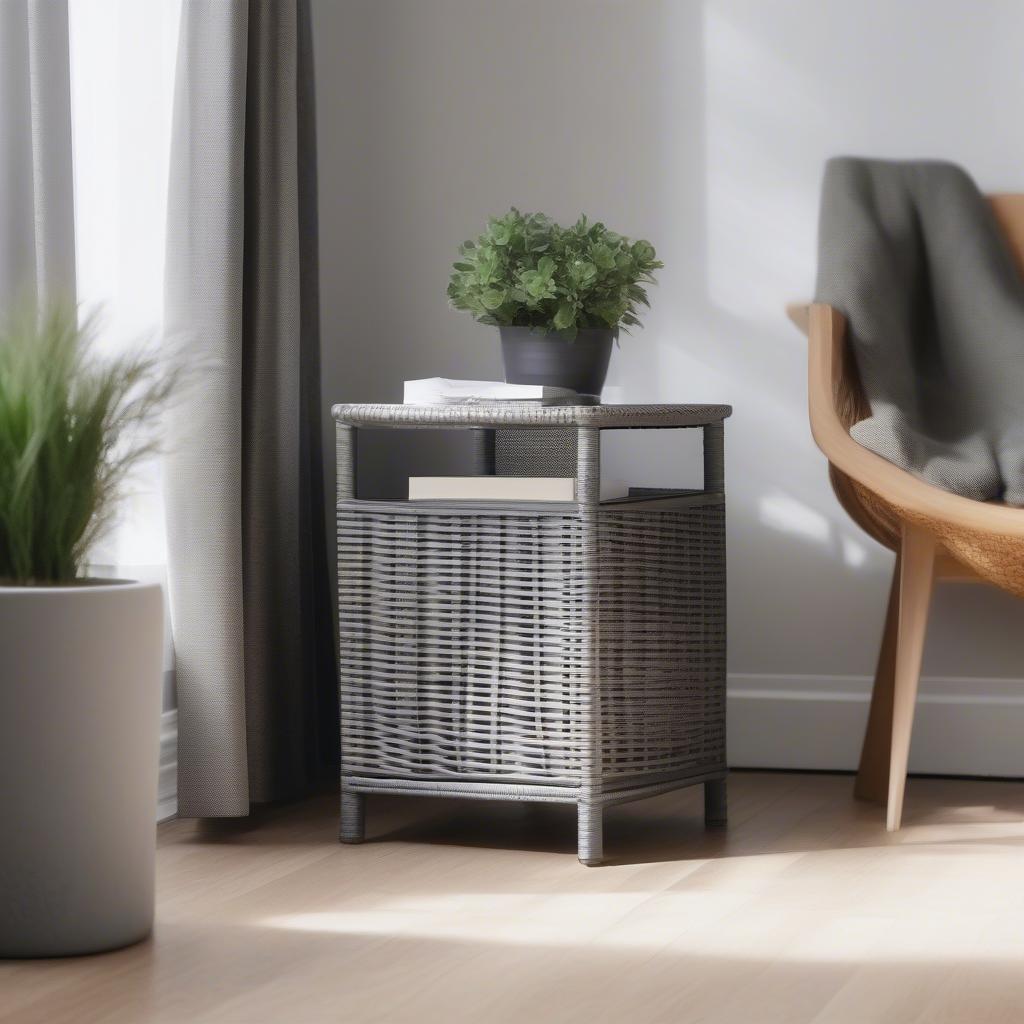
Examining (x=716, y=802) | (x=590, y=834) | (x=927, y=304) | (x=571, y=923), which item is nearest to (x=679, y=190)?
(x=927, y=304)

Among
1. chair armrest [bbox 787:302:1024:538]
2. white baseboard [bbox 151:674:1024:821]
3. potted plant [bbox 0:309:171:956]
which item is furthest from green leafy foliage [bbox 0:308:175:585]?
white baseboard [bbox 151:674:1024:821]

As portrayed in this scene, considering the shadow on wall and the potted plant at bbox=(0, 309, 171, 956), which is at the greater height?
the shadow on wall

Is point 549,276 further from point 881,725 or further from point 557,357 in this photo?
point 881,725

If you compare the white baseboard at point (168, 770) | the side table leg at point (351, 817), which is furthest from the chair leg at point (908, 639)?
the white baseboard at point (168, 770)

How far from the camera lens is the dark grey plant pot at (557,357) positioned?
1.97 m

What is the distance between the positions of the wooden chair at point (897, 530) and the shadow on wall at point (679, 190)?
208mm

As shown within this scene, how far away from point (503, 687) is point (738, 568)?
2.30 ft

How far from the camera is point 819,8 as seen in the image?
241 centimetres

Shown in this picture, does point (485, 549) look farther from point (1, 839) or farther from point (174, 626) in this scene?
point (1, 839)

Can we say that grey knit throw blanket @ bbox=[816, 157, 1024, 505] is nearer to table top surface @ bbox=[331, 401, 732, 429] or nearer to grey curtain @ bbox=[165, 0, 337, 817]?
table top surface @ bbox=[331, 401, 732, 429]

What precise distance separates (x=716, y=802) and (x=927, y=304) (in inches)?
30.9

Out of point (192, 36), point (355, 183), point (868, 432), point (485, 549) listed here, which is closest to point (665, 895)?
point (485, 549)

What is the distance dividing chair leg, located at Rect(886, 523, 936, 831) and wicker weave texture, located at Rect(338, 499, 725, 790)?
25cm

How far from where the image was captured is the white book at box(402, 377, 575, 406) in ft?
6.20
